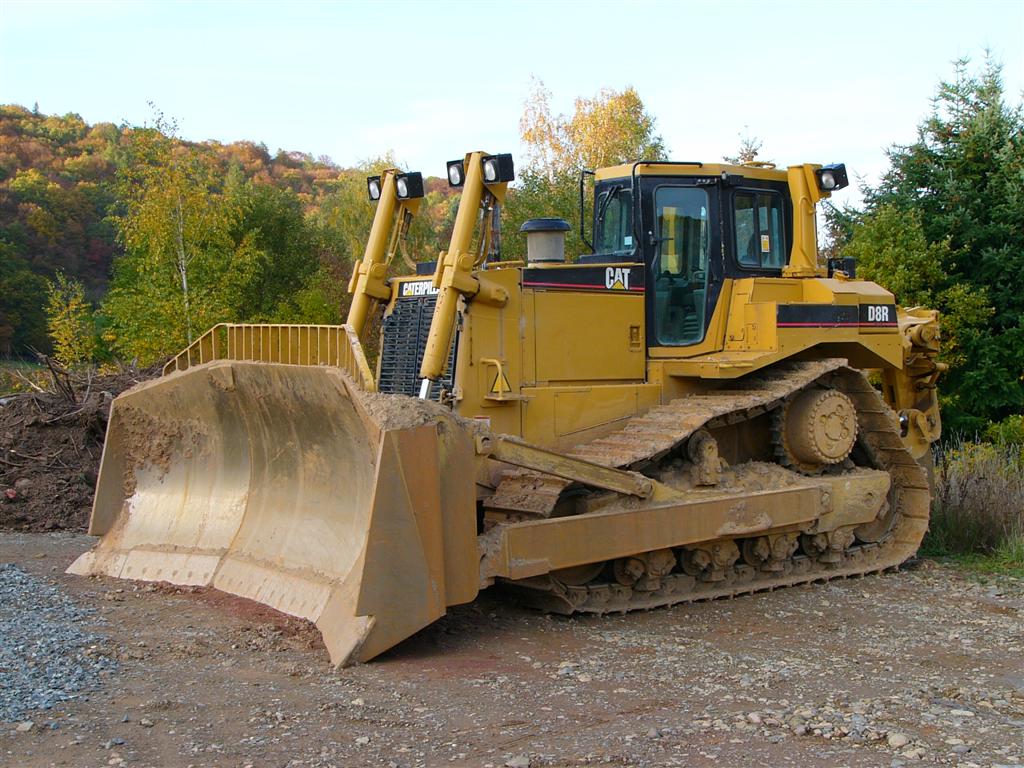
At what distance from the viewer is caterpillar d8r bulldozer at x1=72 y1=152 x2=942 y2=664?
6.60 meters

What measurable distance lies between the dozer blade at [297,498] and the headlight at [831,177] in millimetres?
4464

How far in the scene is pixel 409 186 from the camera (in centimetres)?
876

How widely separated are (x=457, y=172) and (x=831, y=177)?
10.8ft

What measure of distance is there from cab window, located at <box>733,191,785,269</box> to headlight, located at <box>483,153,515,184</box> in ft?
6.82

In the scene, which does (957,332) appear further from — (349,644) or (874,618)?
(349,644)

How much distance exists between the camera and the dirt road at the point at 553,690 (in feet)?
15.8

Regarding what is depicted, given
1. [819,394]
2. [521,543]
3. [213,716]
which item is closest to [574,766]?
[213,716]

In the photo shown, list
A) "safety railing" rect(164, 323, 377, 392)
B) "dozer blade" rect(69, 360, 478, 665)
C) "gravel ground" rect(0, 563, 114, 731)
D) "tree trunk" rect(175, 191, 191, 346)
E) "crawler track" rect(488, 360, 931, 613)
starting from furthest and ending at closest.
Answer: "tree trunk" rect(175, 191, 191, 346)
"crawler track" rect(488, 360, 931, 613)
"safety railing" rect(164, 323, 377, 392)
"dozer blade" rect(69, 360, 478, 665)
"gravel ground" rect(0, 563, 114, 731)

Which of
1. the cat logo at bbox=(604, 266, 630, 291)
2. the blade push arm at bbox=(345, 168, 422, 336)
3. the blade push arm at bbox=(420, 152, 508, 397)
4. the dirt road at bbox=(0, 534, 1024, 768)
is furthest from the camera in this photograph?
the blade push arm at bbox=(345, 168, 422, 336)

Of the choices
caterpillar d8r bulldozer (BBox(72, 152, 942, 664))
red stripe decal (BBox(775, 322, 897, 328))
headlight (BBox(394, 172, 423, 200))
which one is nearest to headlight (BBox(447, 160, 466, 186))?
caterpillar d8r bulldozer (BBox(72, 152, 942, 664))

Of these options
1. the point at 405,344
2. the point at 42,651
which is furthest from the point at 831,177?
the point at 42,651

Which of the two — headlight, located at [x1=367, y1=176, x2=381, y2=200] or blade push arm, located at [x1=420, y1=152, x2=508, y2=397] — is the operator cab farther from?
headlight, located at [x1=367, y1=176, x2=381, y2=200]

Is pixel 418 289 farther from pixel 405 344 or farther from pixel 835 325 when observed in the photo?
pixel 835 325

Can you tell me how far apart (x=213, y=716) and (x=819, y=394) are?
5.48m
